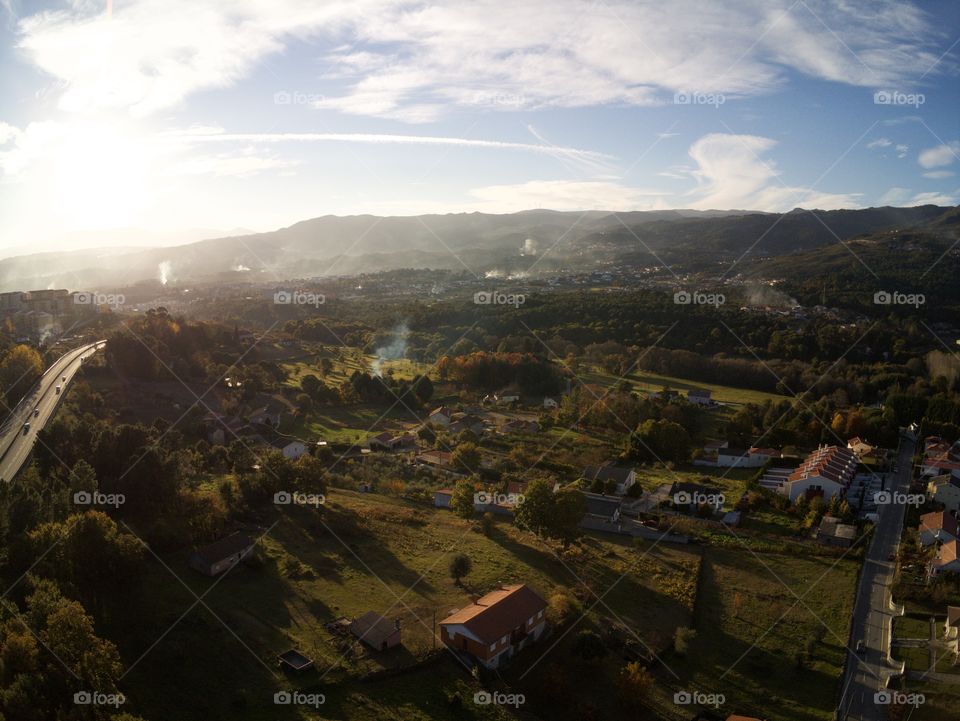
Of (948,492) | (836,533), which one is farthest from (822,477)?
(948,492)

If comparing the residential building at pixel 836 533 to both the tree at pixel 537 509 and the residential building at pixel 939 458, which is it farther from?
the tree at pixel 537 509

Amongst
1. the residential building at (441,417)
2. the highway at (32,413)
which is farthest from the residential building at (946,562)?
the highway at (32,413)

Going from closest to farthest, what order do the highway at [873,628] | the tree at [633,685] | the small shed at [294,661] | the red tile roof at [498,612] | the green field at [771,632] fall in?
the small shed at [294,661] → the tree at [633,685] → the highway at [873,628] → the green field at [771,632] → the red tile roof at [498,612]

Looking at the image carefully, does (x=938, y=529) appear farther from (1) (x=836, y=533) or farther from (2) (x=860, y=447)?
(2) (x=860, y=447)

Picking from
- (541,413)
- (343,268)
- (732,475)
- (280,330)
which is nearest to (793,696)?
(732,475)

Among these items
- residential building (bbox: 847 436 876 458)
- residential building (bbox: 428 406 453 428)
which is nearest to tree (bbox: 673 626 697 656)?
residential building (bbox: 847 436 876 458)

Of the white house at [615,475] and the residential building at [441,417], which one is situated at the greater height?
the residential building at [441,417]
